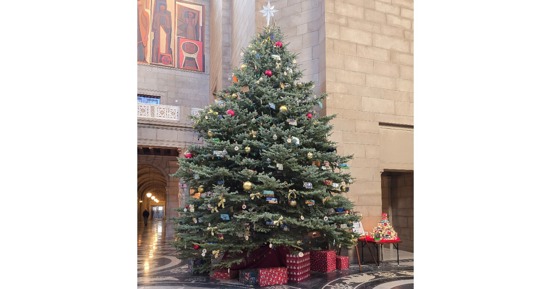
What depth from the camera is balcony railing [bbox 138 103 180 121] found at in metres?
14.3

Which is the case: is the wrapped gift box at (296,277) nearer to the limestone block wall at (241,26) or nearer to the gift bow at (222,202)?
the gift bow at (222,202)

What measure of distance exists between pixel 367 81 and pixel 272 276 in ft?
16.6

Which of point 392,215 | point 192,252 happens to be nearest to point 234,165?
point 192,252

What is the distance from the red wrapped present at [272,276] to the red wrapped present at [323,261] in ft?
3.72

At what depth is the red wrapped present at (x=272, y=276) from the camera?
605 cm

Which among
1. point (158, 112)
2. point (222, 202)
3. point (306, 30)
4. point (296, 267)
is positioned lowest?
point (296, 267)

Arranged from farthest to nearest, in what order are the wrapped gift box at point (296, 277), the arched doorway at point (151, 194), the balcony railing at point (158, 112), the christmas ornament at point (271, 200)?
the arched doorway at point (151, 194), the balcony railing at point (158, 112), the wrapped gift box at point (296, 277), the christmas ornament at point (271, 200)

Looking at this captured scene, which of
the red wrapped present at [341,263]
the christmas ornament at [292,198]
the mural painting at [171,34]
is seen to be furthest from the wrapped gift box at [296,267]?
the mural painting at [171,34]

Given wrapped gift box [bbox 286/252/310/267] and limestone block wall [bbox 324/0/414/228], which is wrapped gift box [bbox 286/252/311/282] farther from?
limestone block wall [bbox 324/0/414/228]

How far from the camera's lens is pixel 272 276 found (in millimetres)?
6125

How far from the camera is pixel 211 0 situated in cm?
1991

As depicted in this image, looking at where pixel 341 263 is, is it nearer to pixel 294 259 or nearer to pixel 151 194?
pixel 294 259

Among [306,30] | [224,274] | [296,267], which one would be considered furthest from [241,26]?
[296,267]

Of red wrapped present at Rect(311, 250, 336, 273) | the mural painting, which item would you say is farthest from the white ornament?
the mural painting
